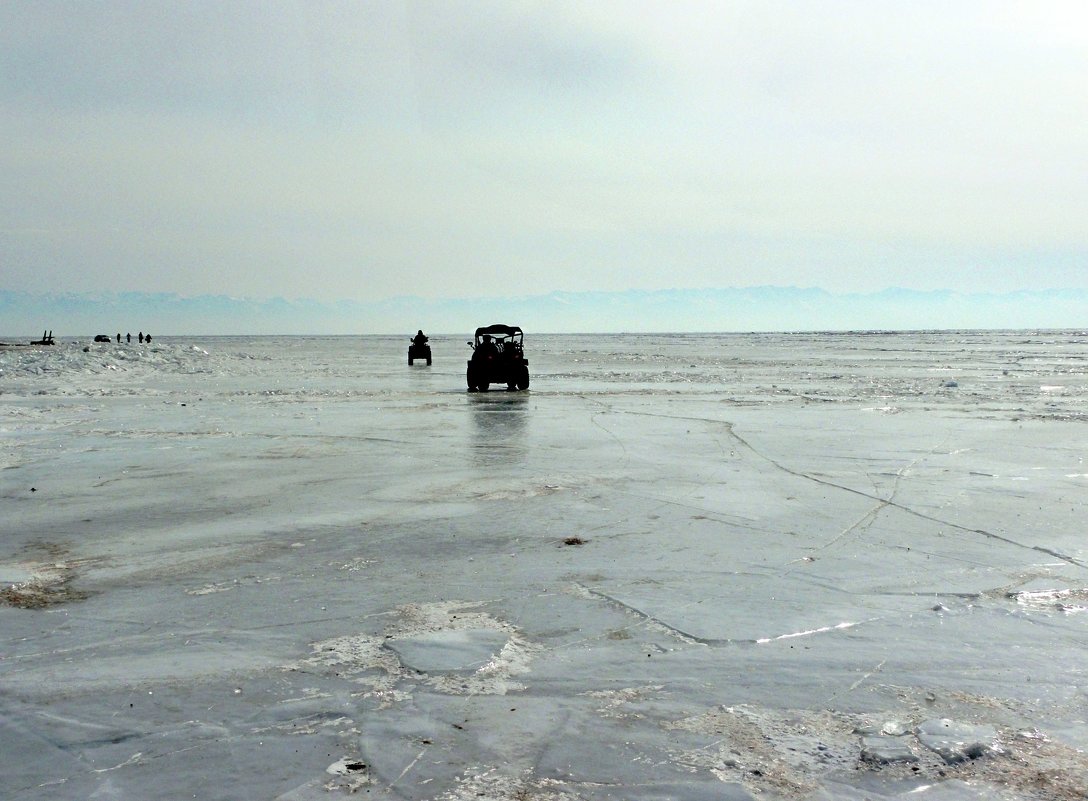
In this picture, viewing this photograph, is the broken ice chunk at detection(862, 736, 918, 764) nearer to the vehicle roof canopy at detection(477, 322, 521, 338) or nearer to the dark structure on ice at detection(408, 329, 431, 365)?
the vehicle roof canopy at detection(477, 322, 521, 338)

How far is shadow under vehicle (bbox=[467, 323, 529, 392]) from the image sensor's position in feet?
89.2

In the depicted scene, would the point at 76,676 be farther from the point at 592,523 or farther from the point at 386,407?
the point at 386,407

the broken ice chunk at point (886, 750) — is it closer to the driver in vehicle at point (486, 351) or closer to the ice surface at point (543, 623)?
the ice surface at point (543, 623)

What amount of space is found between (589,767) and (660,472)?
8078mm

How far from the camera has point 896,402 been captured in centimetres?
2320

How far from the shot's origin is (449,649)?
5.25m

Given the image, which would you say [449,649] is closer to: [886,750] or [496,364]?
[886,750]

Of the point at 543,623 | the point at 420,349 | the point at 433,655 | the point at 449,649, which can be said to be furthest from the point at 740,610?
the point at 420,349

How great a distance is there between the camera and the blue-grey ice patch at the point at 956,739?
13.1ft

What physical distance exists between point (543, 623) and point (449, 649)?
29.1 inches

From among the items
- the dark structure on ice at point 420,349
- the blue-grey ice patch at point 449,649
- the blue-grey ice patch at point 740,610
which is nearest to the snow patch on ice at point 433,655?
the blue-grey ice patch at point 449,649

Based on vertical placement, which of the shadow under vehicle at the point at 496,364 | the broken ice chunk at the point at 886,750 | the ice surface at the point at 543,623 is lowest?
the broken ice chunk at the point at 886,750

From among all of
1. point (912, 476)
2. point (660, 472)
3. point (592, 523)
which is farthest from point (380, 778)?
point (912, 476)

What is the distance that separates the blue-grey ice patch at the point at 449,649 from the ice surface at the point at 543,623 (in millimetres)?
25
